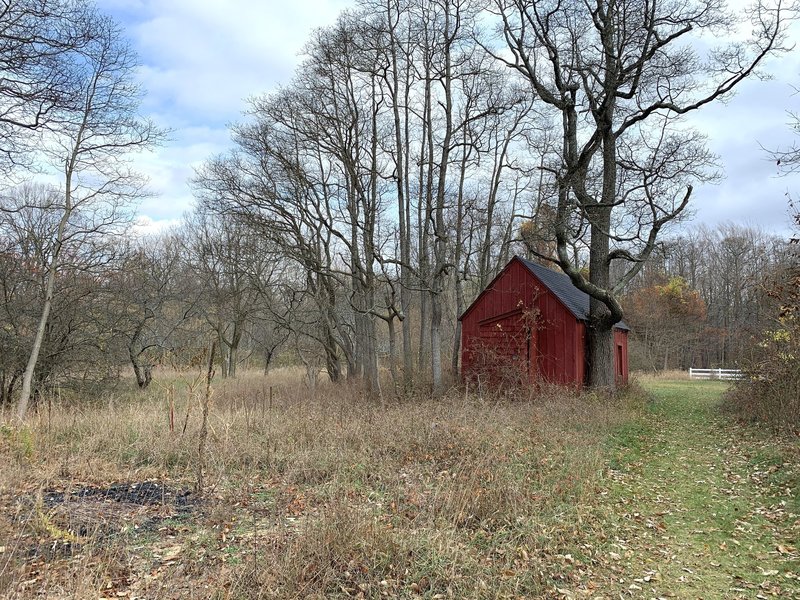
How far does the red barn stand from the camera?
15.1m

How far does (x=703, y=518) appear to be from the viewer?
5.89 m

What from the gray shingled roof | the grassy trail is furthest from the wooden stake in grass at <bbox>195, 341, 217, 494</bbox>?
the gray shingled roof

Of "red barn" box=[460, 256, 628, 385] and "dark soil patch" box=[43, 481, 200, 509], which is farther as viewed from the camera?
"red barn" box=[460, 256, 628, 385]

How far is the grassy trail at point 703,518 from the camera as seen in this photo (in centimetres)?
443

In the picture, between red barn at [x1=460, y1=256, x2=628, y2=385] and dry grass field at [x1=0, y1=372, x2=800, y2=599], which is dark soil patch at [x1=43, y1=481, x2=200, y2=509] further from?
red barn at [x1=460, y1=256, x2=628, y2=385]

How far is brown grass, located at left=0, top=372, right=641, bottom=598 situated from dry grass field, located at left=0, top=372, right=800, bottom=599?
0.02 meters

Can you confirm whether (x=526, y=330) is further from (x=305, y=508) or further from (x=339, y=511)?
(x=339, y=511)

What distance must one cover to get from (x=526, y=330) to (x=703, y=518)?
10.3m

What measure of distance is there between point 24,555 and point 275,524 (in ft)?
6.46

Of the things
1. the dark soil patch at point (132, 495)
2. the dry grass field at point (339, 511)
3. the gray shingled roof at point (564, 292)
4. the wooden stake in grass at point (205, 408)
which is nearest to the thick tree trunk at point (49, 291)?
the dry grass field at point (339, 511)

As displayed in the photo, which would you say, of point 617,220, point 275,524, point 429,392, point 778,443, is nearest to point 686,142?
point 617,220

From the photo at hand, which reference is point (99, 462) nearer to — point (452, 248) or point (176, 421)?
point (176, 421)

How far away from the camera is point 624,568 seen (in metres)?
4.65

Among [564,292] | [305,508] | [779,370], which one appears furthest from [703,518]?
[564,292]
